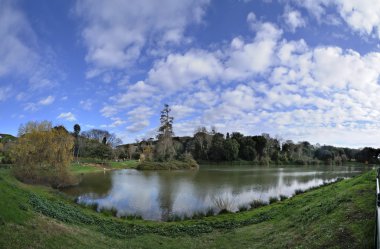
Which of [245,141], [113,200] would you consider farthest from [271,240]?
[245,141]

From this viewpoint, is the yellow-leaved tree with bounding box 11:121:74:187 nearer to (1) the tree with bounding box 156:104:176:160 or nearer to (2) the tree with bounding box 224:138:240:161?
(1) the tree with bounding box 156:104:176:160

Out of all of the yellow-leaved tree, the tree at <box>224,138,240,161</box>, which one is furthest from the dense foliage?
the yellow-leaved tree

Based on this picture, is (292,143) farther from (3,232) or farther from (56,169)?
(3,232)

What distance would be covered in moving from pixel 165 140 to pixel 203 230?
6877 cm

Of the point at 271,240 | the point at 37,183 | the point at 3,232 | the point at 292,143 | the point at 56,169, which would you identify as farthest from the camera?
the point at 292,143

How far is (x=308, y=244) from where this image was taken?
27.3ft

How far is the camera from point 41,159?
33062 mm

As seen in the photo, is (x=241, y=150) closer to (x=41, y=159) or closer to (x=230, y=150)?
(x=230, y=150)

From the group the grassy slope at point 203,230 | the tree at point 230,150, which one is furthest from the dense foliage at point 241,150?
the grassy slope at point 203,230

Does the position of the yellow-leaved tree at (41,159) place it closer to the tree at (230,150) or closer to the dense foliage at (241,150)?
the dense foliage at (241,150)

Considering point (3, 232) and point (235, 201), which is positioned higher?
point (3, 232)

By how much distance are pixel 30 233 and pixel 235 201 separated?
1798 cm

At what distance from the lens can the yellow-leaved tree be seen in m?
31.7

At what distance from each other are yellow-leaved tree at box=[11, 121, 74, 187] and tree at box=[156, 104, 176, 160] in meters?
41.3
